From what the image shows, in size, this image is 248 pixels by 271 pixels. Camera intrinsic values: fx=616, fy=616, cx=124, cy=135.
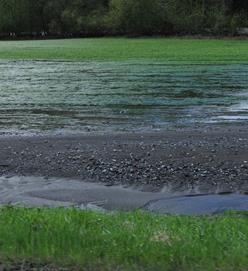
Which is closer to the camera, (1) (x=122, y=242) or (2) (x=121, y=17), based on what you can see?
(1) (x=122, y=242)

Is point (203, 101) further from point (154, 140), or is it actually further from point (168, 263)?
point (168, 263)

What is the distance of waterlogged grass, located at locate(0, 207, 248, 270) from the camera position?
17.3 feet

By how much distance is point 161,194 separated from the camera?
10.2 metres

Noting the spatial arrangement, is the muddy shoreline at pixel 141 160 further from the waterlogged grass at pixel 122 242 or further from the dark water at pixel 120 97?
the waterlogged grass at pixel 122 242

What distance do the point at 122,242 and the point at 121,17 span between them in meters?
98.2

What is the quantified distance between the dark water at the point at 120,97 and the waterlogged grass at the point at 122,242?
10.7 m

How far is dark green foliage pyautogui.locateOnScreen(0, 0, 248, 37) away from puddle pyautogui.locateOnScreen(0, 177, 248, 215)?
7825 cm

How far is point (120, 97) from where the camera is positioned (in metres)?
24.9

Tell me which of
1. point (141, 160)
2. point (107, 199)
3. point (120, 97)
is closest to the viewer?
point (107, 199)

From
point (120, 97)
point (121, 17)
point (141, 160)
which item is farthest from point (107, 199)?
point (121, 17)

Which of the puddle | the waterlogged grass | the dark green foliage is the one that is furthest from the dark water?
the dark green foliage

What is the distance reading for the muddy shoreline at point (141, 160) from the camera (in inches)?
428

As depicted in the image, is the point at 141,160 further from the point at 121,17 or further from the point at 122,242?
the point at 121,17

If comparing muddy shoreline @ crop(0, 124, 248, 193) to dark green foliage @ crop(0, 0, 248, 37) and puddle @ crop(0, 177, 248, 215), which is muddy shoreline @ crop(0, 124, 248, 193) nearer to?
puddle @ crop(0, 177, 248, 215)
